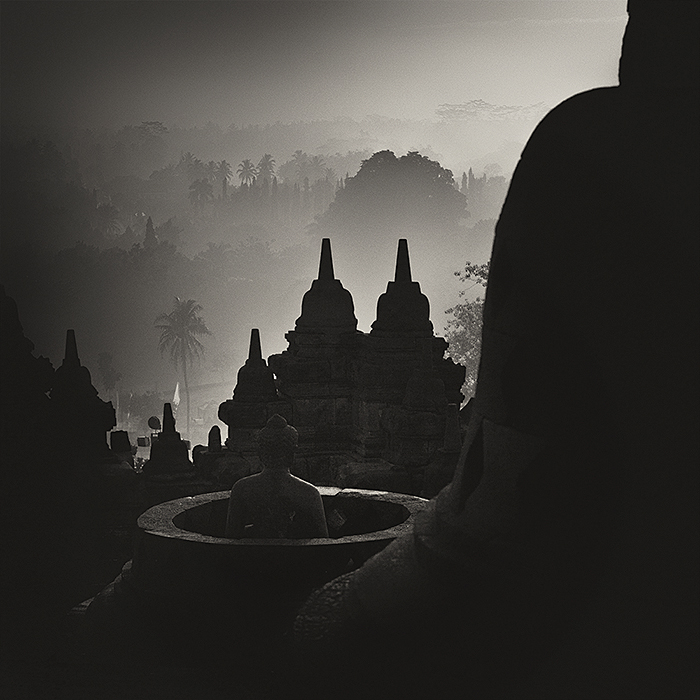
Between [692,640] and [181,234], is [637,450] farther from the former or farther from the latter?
[181,234]

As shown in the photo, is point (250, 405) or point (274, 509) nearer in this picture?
point (274, 509)

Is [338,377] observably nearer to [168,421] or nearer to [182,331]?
[168,421]

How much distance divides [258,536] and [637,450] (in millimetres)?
3976

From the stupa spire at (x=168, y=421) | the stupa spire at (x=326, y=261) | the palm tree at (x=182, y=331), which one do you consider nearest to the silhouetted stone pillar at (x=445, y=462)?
the stupa spire at (x=168, y=421)

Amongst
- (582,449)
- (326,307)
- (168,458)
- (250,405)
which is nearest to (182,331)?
(326,307)

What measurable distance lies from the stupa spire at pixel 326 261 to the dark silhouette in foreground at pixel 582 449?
10.8 meters

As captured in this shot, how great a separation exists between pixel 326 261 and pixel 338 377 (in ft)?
5.07

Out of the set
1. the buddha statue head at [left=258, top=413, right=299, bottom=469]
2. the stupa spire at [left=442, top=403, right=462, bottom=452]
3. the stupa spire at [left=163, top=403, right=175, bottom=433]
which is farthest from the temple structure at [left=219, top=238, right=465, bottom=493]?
the buddha statue head at [left=258, top=413, right=299, bottom=469]

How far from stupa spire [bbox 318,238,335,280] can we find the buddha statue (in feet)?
24.7

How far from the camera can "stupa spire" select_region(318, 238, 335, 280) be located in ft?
46.6

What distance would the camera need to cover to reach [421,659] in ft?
10.7

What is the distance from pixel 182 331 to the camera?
1125 inches

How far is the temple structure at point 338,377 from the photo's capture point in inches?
530

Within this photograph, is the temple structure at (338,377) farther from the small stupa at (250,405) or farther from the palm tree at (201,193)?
the palm tree at (201,193)
